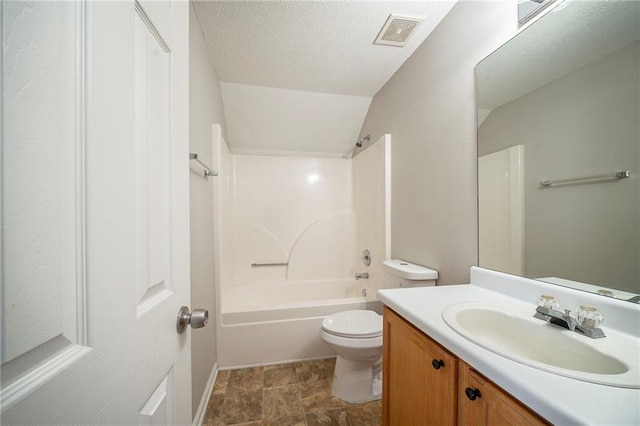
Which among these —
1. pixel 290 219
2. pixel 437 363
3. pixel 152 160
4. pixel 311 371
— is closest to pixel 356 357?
pixel 311 371

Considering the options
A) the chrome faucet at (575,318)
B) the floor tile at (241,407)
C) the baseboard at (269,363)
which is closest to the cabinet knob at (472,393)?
the chrome faucet at (575,318)

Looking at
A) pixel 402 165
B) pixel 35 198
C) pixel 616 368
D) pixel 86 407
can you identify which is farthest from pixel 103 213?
pixel 402 165

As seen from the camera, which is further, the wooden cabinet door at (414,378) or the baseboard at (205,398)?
the baseboard at (205,398)

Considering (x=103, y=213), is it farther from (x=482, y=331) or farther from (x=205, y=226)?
(x=205, y=226)

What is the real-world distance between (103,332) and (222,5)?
5.59 ft

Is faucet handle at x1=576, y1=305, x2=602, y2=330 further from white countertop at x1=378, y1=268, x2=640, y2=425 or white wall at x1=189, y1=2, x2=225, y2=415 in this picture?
white wall at x1=189, y1=2, x2=225, y2=415

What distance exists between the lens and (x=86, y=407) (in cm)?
32

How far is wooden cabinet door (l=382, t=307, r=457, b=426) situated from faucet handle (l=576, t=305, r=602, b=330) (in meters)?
0.40

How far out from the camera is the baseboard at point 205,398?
1.33 m

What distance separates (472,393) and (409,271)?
89cm

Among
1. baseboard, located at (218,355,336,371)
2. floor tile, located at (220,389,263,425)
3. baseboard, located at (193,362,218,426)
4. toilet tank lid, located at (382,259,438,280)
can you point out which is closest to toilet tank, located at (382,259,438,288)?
toilet tank lid, located at (382,259,438,280)

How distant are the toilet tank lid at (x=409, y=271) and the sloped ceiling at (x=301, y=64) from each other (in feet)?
5.05

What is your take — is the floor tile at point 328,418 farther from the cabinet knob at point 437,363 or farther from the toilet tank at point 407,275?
the cabinet knob at point 437,363

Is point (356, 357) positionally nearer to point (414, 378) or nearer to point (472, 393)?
point (414, 378)
